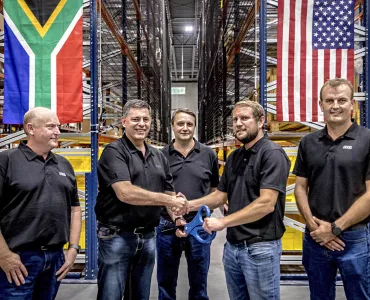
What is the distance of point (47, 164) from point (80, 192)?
2.62m

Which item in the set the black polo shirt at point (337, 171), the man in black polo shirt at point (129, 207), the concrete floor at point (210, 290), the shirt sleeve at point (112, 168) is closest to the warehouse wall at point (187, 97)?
the concrete floor at point (210, 290)

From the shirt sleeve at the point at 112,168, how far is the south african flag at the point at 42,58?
214 cm

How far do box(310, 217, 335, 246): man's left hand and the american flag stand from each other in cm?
249

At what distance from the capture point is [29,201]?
279 centimetres

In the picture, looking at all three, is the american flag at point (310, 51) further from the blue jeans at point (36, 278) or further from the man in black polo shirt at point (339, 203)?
the blue jeans at point (36, 278)

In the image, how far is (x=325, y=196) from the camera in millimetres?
2904

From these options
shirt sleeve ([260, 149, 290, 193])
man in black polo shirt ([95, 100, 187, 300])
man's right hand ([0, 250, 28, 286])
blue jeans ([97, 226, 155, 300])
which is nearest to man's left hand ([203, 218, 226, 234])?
shirt sleeve ([260, 149, 290, 193])

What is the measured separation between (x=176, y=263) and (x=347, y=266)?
6.06ft

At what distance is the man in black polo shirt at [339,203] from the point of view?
282 centimetres

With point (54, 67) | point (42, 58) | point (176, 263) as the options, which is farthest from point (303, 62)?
point (42, 58)

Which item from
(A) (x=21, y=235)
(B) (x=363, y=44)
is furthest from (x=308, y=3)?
(A) (x=21, y=235)

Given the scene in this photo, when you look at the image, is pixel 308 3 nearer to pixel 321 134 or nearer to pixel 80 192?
pixel 321 134

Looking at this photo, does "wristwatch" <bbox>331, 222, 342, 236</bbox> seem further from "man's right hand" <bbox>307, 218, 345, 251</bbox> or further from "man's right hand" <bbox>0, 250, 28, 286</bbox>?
"man's right hand" <bbox>0, 250, 28, 286</bbox>

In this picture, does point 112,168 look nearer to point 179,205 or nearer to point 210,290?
point 179,205
